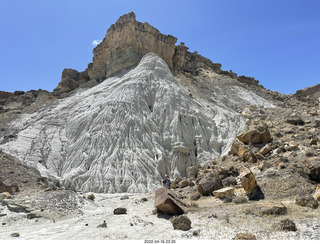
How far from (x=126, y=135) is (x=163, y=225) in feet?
43.4

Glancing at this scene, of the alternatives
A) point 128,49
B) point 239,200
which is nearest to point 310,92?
point 128,49

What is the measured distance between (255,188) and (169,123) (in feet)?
43.1

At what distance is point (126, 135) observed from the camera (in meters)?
20.4

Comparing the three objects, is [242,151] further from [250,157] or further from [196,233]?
[196,233]

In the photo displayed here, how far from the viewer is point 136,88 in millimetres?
25641

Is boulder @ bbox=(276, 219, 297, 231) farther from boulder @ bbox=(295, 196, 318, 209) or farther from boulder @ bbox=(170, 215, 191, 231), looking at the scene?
boulder @ bbox=(170, 215, 191, 231)

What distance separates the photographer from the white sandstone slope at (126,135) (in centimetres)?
1747

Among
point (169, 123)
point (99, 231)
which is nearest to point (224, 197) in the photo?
point (99, 231)

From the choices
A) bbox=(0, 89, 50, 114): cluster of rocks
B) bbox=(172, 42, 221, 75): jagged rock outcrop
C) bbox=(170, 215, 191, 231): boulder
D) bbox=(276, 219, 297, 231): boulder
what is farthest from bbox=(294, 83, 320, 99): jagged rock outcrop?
bbox=(170, 215, 191, 231): boulder

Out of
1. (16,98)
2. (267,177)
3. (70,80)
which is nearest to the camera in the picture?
(267,177)

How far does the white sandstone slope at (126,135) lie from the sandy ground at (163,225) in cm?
700

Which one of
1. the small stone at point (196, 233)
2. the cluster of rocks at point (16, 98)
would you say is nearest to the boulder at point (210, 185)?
the small stone at point (196, 233)

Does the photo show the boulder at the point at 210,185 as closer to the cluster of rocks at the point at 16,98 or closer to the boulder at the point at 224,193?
the boulder at the point at 224,193
